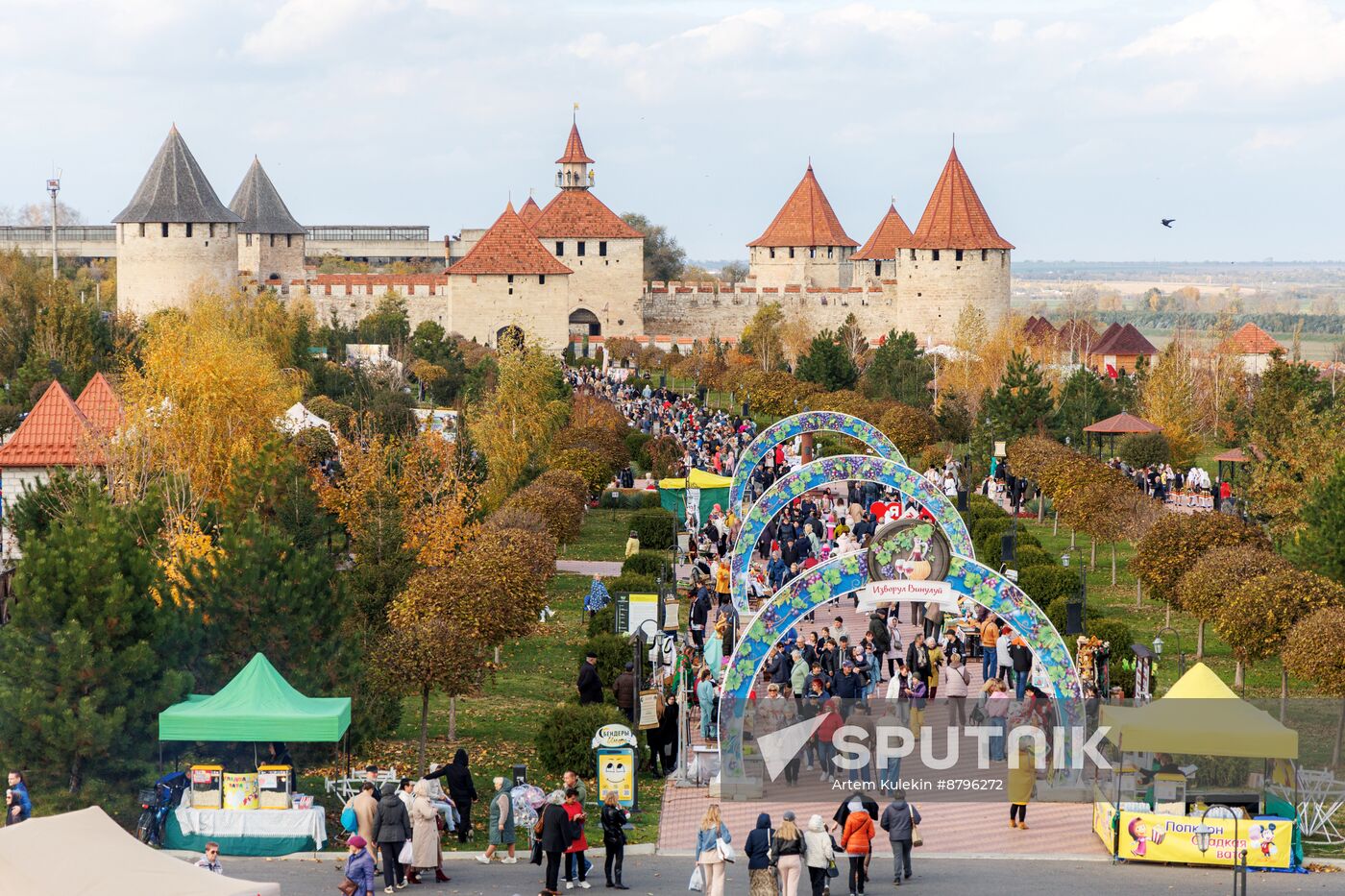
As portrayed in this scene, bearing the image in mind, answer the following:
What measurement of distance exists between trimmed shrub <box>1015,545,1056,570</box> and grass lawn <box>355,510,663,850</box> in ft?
20.8

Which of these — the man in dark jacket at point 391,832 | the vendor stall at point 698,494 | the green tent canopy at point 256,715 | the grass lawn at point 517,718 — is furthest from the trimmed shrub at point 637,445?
the man in dark jacket at point 391,832

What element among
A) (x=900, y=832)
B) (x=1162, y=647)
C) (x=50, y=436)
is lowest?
(x=900, y=832)

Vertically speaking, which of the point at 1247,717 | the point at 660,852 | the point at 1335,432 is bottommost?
the point at 660,852

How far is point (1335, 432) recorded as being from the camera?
32.6 m

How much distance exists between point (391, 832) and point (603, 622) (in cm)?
936

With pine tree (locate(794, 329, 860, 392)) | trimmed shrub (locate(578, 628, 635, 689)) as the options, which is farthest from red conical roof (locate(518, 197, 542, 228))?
trimmed shrub (locate(578, 628, 635, 689))

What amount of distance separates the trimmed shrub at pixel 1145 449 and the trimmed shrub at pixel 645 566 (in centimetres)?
1699

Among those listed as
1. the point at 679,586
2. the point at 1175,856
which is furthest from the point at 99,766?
the point at 679,586

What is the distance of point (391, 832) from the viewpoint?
583 inches

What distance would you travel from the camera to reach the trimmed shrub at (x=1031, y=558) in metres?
28.2

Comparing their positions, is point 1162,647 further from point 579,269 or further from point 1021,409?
point 579,269

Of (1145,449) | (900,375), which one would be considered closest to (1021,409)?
(1145,449)

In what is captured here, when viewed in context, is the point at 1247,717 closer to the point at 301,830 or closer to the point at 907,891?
the point at 907,891

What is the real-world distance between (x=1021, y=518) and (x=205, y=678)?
924 inches
